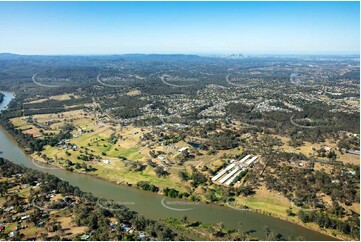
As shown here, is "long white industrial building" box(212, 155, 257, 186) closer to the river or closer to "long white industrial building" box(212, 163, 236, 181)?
"long white industrial building" box(212, 163, 236, 181)

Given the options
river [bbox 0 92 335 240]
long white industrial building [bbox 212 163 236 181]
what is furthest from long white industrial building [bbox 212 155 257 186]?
river [bbox 0 92 335 240]

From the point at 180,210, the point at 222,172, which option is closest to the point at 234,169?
the point at 222,172

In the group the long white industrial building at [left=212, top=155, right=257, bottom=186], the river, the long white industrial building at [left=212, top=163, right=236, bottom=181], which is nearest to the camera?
the river

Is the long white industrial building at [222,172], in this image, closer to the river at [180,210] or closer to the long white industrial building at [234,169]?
the long white industrial building at [234,169]

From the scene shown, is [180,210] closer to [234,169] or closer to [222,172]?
[222,172]

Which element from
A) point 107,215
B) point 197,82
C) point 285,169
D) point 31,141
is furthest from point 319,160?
point 197,82

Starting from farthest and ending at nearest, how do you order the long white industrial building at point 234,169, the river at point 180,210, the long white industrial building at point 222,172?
1. the long white industrial building at point 222,172
2. the long white industrial building at point 234,169
3. the river at point 180,210

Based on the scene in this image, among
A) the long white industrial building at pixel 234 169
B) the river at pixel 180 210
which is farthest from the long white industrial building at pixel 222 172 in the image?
the river at pixel 180 210

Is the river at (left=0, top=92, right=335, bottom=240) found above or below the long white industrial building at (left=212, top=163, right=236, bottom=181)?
below

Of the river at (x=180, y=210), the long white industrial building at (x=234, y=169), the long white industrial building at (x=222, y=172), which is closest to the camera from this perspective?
the river at (x=180, y=210)

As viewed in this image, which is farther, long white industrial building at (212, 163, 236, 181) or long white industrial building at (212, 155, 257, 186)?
long white industrial building at (212, 163, 236, 181)
